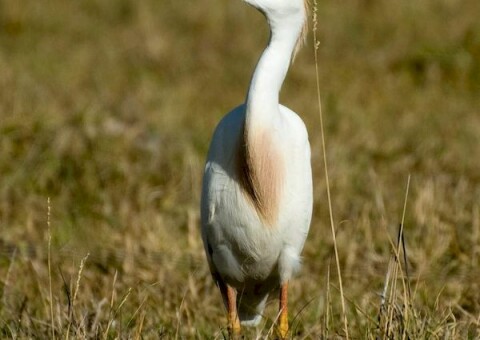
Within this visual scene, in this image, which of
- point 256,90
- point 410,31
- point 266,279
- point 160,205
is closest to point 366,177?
point 160,205

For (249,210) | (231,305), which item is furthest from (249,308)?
(249,210)

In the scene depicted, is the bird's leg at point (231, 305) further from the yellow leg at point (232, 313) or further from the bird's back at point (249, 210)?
the bird's back at point (249, 210)

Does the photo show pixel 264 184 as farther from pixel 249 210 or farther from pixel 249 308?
pixel 249 308

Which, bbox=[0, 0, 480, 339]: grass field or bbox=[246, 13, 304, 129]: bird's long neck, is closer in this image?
bbox=[246, 13, 304, 129]: bird's long neck

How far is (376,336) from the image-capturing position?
3.44 meters

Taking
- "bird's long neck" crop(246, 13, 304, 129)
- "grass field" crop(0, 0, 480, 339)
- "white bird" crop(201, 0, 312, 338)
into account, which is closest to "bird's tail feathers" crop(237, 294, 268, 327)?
"grass field" crop(0, 0, 480, 339)

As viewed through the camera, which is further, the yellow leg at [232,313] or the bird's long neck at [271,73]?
the yellow leg at [232,313]

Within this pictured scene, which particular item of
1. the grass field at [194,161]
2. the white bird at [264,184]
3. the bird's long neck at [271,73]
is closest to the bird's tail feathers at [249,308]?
the grass field at [194,161]

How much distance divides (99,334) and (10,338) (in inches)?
13.5

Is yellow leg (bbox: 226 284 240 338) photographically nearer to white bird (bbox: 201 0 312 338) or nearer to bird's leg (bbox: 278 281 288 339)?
Result: white bird (bbox: 201 0 312 338)

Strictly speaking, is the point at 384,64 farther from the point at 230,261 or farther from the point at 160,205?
the point at 230,261

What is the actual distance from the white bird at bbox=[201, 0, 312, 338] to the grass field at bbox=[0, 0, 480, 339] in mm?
241

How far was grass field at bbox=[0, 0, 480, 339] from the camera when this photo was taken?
4.20m

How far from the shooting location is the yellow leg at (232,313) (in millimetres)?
3848
